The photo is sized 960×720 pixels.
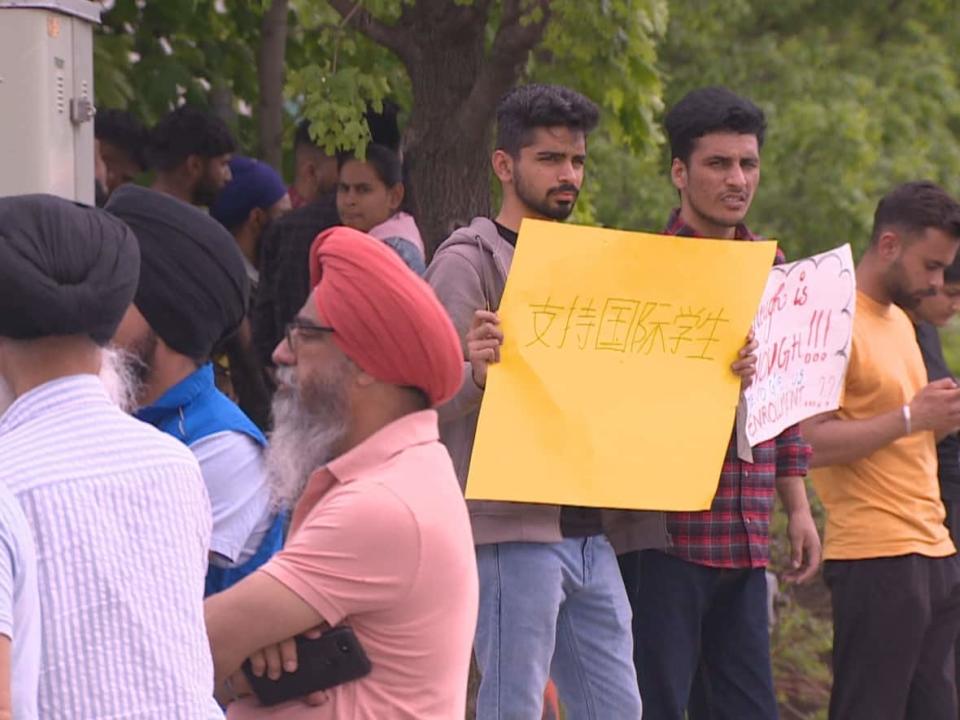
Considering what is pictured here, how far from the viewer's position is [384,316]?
9.68ft

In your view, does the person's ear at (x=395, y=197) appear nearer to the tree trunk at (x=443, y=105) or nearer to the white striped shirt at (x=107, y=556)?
the tree trunk at (x=443, y=105)

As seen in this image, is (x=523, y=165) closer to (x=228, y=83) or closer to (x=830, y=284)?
(x=830, y=284)

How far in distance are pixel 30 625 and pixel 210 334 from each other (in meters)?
0.97

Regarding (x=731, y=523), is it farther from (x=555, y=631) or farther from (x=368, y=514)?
(x=368, y=514)

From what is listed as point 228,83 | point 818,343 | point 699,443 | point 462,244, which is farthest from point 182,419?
point 228,83

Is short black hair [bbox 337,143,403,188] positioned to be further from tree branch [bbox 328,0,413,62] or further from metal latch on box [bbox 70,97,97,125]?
metal latch on box [bbox 70,97,97,125]

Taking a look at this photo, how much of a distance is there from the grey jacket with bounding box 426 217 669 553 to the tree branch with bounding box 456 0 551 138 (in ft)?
6.80

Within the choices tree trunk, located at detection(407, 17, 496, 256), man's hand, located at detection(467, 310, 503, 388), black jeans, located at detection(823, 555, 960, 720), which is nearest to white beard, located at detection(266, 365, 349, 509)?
man's hand, located at detection(467, 310, 503, 388)

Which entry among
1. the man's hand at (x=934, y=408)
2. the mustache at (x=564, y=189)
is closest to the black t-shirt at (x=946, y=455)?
the man's hand at (x=934, y=408)

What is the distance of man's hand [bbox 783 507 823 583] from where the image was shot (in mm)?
5434

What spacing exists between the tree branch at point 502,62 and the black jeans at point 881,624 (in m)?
2.22

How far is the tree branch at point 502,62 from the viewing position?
270 inches

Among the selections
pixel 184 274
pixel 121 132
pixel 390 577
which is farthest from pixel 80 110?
pixel 390 577

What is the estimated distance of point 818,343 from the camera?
5.64 meters
